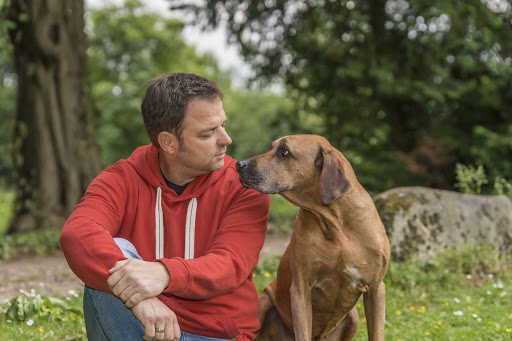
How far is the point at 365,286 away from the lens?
309 centimetres

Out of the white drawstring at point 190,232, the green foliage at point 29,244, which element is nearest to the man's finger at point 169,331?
the white drawstring at point 190,232

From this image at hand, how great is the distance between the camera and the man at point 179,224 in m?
2.52

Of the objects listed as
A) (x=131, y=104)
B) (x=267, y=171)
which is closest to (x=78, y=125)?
(x=267, y=171)

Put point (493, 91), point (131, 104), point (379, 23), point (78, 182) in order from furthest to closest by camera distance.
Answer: point (131, 104) < point (379, 23) < point (493, 91) < point (78, 182)

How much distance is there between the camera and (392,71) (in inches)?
412

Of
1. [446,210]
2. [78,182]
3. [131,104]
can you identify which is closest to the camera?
[446,210]

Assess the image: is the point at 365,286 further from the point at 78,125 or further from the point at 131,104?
the point at 131,104

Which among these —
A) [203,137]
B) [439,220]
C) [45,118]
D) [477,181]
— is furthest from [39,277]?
[477,181]

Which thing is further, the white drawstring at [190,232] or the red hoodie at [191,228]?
the white drawstring at [190,232]

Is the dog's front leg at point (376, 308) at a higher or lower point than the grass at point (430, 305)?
higher

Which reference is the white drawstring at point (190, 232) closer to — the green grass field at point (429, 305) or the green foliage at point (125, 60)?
A: the green grass field at point (429, 305)

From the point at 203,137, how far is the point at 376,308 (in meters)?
Answer: 1.41

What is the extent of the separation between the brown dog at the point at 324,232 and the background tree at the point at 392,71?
7191 millimetres

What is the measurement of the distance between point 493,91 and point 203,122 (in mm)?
8822
